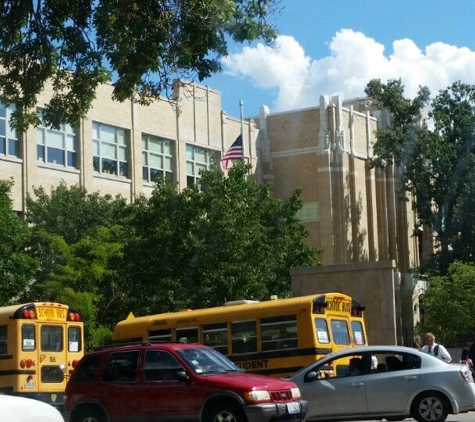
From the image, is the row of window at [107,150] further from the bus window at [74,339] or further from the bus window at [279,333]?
the bus window at [279,333]

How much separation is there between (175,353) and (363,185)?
Result: 4632 centimetres

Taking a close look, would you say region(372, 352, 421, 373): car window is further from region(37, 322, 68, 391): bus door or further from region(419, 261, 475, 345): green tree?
region(419, 261, 475, 345): green tree

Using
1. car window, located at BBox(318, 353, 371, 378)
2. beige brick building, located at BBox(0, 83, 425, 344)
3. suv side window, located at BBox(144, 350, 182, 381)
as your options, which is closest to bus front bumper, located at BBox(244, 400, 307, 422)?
suv side window, located at BBox(144, 350, 182, 381)

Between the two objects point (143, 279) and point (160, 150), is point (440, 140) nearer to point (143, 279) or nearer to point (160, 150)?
point (160, 150)

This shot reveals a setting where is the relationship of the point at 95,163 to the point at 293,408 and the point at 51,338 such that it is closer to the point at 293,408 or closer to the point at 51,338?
the point at 51,338

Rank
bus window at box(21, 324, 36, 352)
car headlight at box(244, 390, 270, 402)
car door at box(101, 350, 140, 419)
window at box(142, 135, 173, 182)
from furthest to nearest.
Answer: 1. window at box(142, 135, 173, 182)
2. bus window at box(21, 324, 36, 352)
3. car door at box(101, 350, 140, 419)
4. car headlight at box(244, 390, 270, 402)

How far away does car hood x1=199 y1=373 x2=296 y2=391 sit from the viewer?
15.3 m

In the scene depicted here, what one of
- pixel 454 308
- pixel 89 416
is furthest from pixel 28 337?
pixel 454 308

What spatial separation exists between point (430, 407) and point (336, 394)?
1638 millimetres

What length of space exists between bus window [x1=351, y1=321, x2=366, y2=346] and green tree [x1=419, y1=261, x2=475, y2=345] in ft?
57.8

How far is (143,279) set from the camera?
125 feet

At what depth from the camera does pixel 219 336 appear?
23.9m

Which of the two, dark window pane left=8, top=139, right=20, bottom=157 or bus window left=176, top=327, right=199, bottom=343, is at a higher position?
dark window pane left=8, top=139, right=20, bottom=157

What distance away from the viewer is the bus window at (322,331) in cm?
2286
